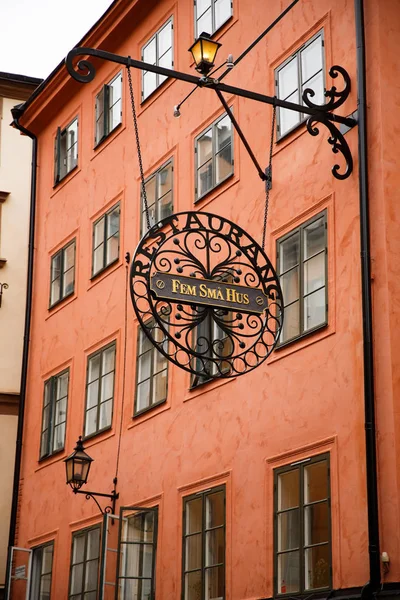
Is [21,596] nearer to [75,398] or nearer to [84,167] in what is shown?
[75,398]

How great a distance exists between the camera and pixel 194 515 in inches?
637

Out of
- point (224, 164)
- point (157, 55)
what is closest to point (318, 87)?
point (224, 164)

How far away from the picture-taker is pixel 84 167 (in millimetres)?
21875

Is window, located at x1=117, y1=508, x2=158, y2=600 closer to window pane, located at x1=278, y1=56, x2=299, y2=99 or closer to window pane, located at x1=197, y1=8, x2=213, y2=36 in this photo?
window pane, located at x1=278, y1=56, x2=299, y2=99

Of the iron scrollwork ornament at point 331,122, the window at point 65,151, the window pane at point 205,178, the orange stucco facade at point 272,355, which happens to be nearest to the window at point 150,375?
the orange stucco facade at point 272,355

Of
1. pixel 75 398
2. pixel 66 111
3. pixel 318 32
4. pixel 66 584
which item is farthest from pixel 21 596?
pixel 318 32

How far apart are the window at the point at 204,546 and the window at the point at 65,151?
841cm

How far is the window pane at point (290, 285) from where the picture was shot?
15.2 meters

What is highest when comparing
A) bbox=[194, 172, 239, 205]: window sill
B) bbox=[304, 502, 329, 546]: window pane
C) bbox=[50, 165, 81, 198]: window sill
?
bbox=[50, 165, 81, 198]: window sill

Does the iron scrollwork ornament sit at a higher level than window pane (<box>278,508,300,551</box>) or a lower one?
higher

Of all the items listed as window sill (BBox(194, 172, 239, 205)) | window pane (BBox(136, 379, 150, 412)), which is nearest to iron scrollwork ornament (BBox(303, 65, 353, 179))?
window sill (BBox(194, 172, 239, 205))

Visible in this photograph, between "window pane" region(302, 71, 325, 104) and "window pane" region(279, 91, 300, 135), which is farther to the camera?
"window pane" region(279, 91, 300, 135)

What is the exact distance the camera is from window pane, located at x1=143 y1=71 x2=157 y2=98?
787 inches

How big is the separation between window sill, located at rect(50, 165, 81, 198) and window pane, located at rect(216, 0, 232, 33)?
483 cm
